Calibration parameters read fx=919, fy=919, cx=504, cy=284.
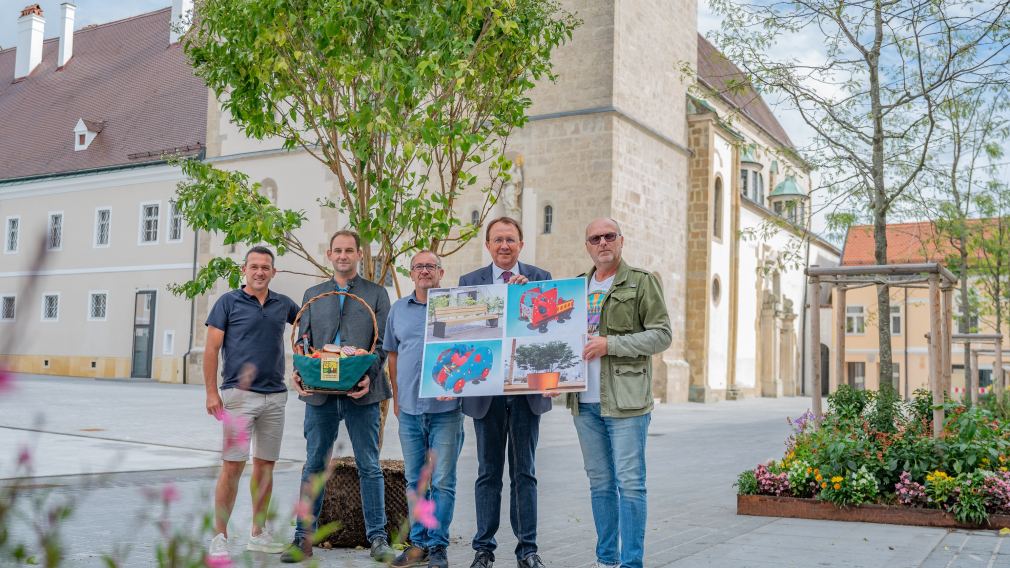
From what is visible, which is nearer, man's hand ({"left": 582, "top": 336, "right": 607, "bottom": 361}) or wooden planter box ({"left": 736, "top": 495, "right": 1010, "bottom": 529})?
man's hand ({"left": 582, "top": 336, "right": 607, "bottom": 361})

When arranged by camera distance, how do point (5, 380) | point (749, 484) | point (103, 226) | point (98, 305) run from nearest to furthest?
point (5, 380), point (749, 484), point (98, 305), point (103, 226)

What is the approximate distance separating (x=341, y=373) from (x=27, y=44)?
4462 cm

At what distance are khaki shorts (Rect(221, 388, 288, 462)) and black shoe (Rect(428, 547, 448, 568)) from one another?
3.67 feet

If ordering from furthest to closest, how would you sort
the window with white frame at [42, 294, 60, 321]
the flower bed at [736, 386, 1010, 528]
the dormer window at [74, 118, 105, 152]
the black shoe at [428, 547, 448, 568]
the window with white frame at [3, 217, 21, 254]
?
the window with white frame at [3, 217, 21, 254] < the dormer window at [74, 118, 105, 152] < the window with white frame at [42, 294, 60, 321] < the flower bed at [736, 386, 1010, 528] < the black shoe at [428, 547, 448, 568]

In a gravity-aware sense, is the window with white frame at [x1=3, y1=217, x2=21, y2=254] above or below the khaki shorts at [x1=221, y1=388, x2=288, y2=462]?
above

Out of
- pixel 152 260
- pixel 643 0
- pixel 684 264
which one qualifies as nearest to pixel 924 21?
pixel 643 0

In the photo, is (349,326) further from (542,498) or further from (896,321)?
(896,321)

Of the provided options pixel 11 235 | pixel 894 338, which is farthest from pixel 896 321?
pixel 11 235

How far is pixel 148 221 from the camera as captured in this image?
33125 millimetres

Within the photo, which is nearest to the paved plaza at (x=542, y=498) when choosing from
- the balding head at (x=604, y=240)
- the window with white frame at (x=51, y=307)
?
the balding head at (x=604, y=240)

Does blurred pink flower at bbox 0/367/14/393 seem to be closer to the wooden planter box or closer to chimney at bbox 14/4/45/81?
the wooden planter box

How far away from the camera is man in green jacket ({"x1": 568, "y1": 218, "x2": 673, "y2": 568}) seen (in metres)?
4.65

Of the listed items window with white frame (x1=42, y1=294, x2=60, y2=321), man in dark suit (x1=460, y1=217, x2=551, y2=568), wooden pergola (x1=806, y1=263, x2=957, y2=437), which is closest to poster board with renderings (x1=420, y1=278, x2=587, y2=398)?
man in dark suit (x1=460, y1=217, x2=551, y2=568)

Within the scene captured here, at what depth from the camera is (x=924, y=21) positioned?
10930mm
